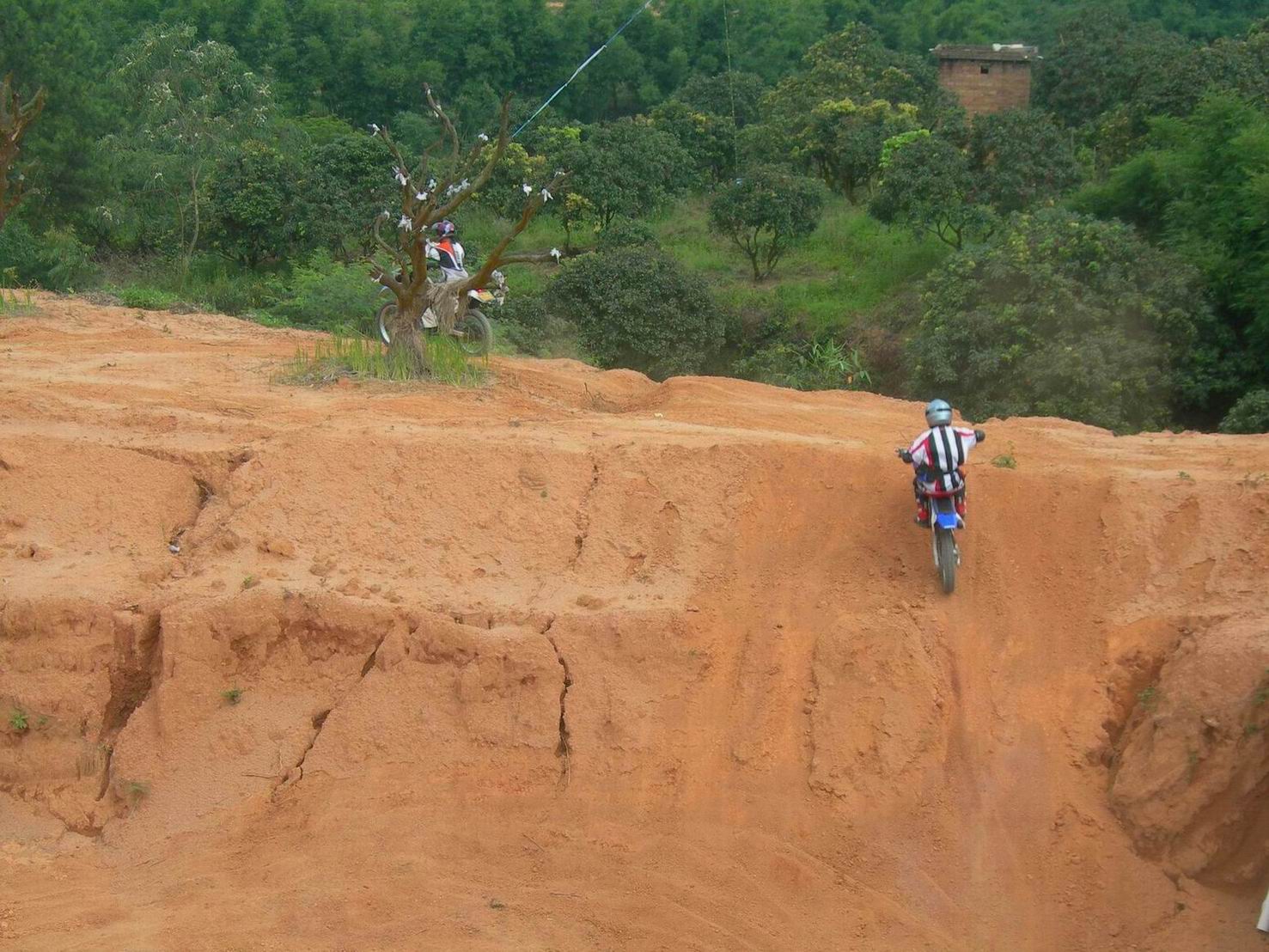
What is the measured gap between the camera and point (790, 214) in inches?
766

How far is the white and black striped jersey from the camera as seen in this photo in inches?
259

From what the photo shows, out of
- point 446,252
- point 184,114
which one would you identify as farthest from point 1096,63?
point 446,252

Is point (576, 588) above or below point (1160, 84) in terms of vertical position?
below

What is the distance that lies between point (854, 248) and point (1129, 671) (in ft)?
48.1

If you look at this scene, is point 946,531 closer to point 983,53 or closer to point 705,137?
point 705,137

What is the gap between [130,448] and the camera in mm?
7492

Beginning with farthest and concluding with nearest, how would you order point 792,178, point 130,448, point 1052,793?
point 792,178 → point 130,448 → point 1052,793

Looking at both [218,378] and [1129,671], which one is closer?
[1129,671]

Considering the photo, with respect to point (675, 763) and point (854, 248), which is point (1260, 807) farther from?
point (854, 248)

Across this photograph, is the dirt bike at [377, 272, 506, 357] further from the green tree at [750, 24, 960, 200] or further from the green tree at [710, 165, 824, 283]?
the green tree at [750, 24, 960, 200]

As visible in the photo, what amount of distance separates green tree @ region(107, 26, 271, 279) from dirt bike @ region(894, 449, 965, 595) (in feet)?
46.8

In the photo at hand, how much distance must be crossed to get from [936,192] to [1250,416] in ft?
25.4

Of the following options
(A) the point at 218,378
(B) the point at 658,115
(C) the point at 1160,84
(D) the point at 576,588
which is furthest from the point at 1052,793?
(B) the point at 658,115

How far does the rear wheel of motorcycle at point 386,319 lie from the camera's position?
974 centimetres
